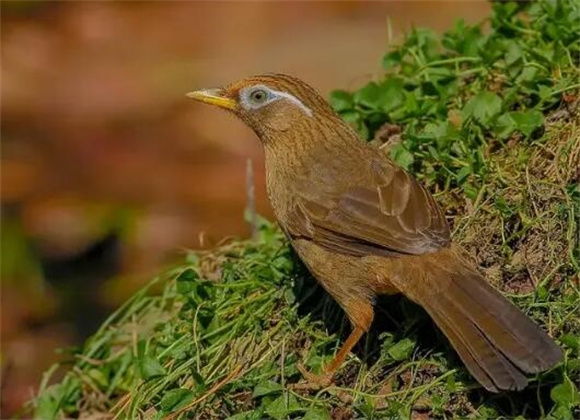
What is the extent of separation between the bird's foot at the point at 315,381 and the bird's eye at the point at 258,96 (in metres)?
1.37

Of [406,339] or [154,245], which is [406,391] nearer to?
[406,339]

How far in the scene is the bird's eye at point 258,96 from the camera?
5773mm


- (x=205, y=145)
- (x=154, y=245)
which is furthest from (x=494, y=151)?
(x=205, y=145)

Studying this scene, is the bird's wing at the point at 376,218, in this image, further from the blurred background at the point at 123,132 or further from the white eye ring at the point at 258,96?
the blurred background at the point at 123,132

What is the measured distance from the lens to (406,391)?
183 inches

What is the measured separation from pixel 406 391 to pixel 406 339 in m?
0.27

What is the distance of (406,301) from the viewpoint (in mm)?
5152

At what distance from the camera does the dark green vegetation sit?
4.68 meters

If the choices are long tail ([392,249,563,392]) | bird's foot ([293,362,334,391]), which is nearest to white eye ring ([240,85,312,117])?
long tail ([392,249,563,392])

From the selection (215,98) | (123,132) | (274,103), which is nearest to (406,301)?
(274,103)

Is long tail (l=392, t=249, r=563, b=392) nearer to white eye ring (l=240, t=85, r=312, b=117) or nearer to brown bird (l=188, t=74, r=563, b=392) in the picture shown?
brown bird (l=188, t=74, r=563, b=392)

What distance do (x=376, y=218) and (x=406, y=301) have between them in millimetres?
336

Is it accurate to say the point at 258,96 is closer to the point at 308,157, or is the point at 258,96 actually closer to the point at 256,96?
the point at 256,96

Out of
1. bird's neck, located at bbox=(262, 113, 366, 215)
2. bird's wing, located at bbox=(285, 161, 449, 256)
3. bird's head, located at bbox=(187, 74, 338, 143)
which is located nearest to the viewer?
bird's wing, located at bbox=(285, 161, 449, 256)
